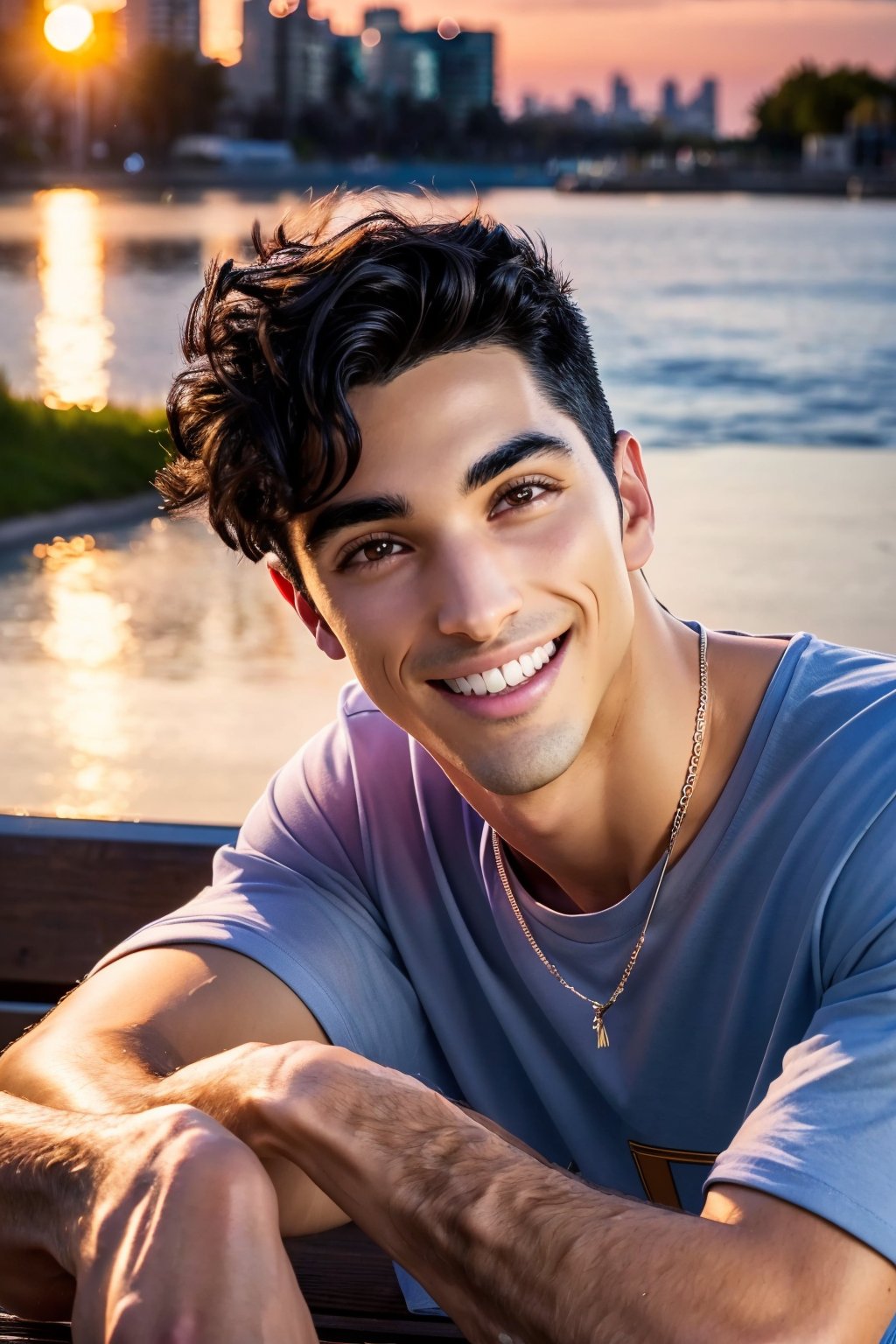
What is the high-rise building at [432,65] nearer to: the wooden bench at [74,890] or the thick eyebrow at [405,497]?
the wooden bench at [74,890]

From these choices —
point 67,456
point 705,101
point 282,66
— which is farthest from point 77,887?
point 705,101

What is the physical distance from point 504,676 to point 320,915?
0.36 metres

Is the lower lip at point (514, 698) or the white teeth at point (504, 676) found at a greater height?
the white teeth at point (504, 676)

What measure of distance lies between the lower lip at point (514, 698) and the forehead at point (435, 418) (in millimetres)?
207

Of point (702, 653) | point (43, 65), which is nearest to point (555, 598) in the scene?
point (702, 653)

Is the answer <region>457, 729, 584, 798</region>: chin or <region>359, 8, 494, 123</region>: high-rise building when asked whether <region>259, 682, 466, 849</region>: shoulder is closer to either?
<region>457, 729, 584, 798</region>: chin

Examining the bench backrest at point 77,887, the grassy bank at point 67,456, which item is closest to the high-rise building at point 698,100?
the grassy bank at point 67,456

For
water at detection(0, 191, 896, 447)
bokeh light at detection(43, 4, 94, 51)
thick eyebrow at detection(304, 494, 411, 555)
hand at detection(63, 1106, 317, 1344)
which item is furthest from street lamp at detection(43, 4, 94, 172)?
hand at detection(63, 1106, 317, 1344)

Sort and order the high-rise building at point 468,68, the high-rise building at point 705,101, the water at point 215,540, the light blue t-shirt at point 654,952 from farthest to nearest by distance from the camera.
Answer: the high-rise building at point 705,101 < the high-rise building at point 468,68 < the water at point 215,540 < the light blue t-shirt at point 654,952

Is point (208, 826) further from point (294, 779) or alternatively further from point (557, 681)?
point (557, 681)

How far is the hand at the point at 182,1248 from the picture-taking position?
113 centimetres

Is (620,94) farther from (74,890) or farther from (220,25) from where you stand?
(74,890)

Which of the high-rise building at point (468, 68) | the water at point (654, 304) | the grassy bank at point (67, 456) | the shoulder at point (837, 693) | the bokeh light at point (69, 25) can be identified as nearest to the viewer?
the shoulder at point (837, 693)

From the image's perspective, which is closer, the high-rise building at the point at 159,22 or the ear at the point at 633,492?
the ear at the point at 633,492
